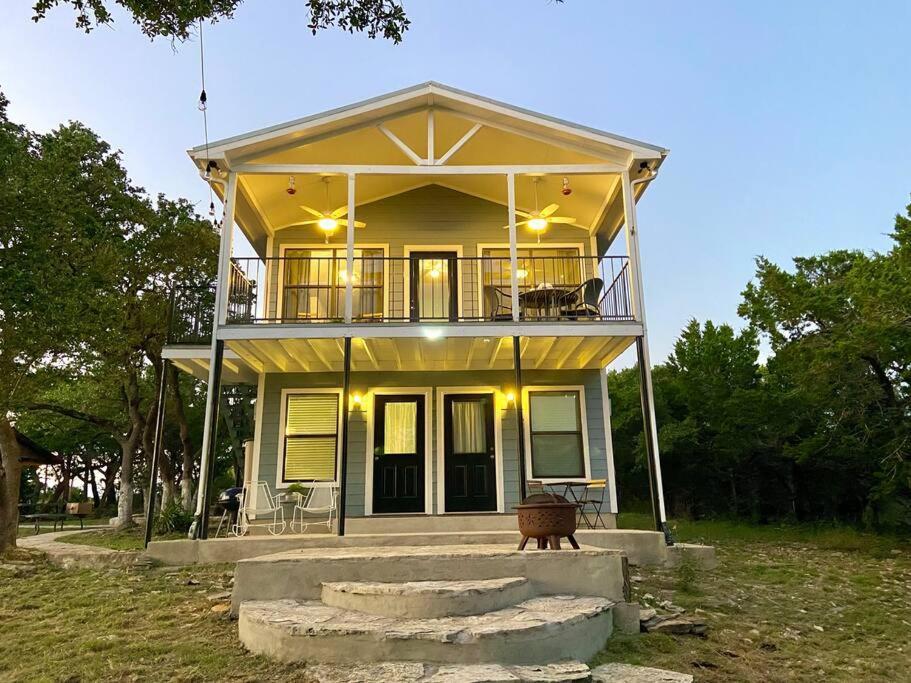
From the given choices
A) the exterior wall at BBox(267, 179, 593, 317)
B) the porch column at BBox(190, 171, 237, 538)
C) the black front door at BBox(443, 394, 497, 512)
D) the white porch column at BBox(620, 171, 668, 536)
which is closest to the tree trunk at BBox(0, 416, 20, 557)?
the porch column at BBox(190, 171, 237, 538)

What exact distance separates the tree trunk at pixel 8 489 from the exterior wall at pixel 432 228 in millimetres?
5219

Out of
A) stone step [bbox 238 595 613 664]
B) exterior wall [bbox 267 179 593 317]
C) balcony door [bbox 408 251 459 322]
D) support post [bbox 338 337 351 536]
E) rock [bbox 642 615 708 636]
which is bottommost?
rock [bbox 642 615 708 636]

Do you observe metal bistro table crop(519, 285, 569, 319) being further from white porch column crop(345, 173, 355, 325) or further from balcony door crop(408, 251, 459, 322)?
white porch column crop(345, 173, 355, 325)

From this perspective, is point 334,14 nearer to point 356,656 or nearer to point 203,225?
point 356,656

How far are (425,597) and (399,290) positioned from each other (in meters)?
6.35

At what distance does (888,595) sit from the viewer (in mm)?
6590

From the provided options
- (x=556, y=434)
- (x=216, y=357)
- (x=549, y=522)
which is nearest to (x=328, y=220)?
(x=216, y=357)

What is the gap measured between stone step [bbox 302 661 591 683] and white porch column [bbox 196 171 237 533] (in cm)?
449

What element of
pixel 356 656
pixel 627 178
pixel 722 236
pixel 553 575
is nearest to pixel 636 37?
pixel 627 178

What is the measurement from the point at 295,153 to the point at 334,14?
4675 millimetres

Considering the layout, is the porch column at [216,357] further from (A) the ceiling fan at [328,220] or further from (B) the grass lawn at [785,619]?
(B) the grass lawn at [785,619]

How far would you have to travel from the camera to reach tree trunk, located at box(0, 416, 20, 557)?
918cm

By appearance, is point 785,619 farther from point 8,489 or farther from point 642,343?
point 8,489

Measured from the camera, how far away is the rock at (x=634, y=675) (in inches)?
→ 146
